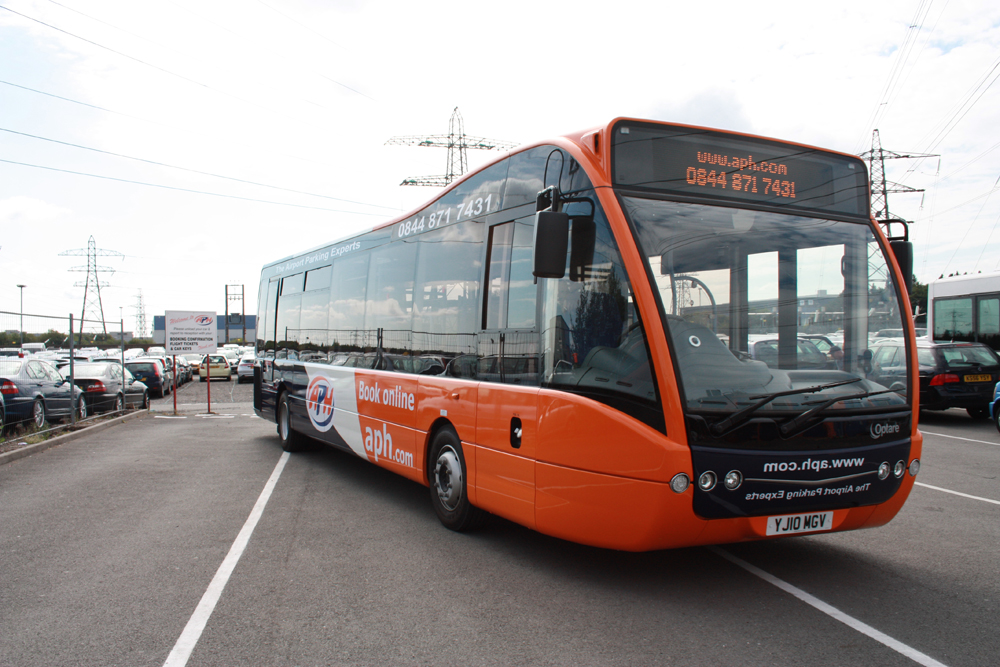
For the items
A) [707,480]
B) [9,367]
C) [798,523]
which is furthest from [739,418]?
[9,367]

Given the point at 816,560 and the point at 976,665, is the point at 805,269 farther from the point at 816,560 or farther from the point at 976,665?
the point at 976,665

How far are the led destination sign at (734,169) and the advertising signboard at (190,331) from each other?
20484 mm

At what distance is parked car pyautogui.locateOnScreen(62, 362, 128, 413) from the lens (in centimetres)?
1711

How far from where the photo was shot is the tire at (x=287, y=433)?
451 inches

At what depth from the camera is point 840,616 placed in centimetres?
421

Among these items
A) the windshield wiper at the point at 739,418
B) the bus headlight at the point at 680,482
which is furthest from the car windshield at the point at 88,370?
the windshield wiper at the point at 739,418

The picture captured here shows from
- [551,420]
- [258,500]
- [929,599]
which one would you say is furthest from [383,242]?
[929,599]

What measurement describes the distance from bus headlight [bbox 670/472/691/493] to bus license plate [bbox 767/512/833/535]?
2.29 feet

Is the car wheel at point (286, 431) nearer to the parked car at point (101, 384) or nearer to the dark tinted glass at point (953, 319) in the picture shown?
the parked car at point (101, 384)

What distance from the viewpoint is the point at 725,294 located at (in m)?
4.66

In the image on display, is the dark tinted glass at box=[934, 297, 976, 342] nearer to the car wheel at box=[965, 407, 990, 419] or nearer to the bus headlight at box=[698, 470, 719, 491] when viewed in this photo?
the car wheel at box=[965, 407, 990, 419]

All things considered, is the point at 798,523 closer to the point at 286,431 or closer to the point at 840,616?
the point at 840,616

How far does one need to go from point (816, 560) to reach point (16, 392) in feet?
43.4

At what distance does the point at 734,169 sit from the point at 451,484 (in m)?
3.39
